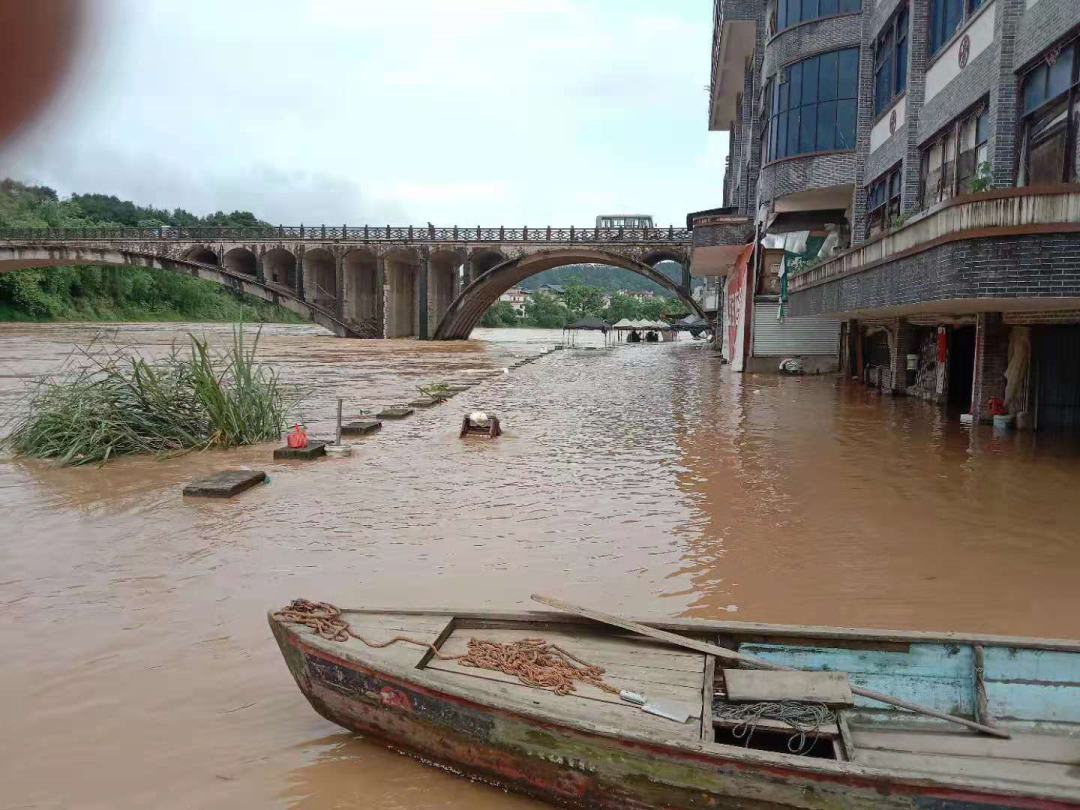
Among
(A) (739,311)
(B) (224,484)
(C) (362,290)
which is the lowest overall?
(B) (224,484)

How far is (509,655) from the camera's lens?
169 inches

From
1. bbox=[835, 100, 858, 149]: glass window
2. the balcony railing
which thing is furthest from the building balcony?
bbox=[835, 100, 858, 149]: glass window

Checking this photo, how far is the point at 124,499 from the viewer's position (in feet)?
32.9

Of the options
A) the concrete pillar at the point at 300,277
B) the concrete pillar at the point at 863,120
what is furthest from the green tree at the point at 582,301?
the concrete pillar at the point at 863,120

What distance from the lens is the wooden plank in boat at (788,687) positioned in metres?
4.08

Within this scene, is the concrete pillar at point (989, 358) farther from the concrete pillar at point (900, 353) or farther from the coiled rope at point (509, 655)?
the coiled rope at point (509, 655)

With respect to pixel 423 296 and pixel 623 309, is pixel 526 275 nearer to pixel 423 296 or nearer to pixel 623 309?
pixel 423 296

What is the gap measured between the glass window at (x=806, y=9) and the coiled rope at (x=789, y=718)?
21510mm

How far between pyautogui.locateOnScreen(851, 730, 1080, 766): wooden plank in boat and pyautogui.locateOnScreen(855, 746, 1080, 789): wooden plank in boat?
5cm

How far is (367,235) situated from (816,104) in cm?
4587

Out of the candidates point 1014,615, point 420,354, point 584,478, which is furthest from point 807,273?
point 420,354

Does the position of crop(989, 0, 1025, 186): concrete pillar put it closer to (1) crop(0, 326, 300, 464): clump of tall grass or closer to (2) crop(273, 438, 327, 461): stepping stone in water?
(2) crop(273, 438, 327, 461): stepping stone in water

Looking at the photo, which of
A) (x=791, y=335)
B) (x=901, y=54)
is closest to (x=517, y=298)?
(x=791, y=335)

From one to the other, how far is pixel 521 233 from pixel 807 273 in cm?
4010
